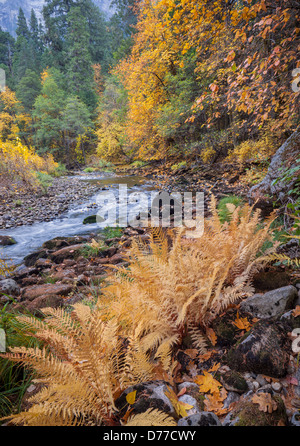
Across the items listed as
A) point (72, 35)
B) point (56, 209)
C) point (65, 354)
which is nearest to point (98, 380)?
point (65, 354)

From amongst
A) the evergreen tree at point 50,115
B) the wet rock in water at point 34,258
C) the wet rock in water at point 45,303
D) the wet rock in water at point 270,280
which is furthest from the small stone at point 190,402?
the evergreen tree at point 50,115

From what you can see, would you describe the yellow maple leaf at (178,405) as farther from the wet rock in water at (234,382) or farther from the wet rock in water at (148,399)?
the wet rock in water at (234,382)

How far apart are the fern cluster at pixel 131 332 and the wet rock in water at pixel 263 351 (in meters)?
0.20

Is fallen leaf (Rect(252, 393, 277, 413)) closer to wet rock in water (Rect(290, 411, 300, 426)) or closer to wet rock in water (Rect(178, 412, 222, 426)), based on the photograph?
wet rock in water (Rect(290, 411, 300, 426))

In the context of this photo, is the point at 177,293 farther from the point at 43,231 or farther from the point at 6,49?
the point at 6,49

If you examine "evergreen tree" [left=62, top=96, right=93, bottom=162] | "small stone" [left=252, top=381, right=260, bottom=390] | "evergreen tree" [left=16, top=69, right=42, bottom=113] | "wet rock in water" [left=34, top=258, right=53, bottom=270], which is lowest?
"wet rock in water" [left=34, top=258, right=53, bottom=270]

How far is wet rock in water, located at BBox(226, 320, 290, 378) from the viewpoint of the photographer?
1.13 metres

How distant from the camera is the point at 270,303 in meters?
1.50

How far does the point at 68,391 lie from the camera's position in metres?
1.02

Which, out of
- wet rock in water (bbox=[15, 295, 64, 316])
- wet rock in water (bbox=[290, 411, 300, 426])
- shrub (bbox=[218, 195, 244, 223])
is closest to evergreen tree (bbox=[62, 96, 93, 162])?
shrub (bbox=[218, 195, 244, 223])

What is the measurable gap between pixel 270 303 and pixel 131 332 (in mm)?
933

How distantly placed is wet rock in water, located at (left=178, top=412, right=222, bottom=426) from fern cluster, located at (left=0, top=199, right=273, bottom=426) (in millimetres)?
224

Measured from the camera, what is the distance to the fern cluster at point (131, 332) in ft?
3.45
